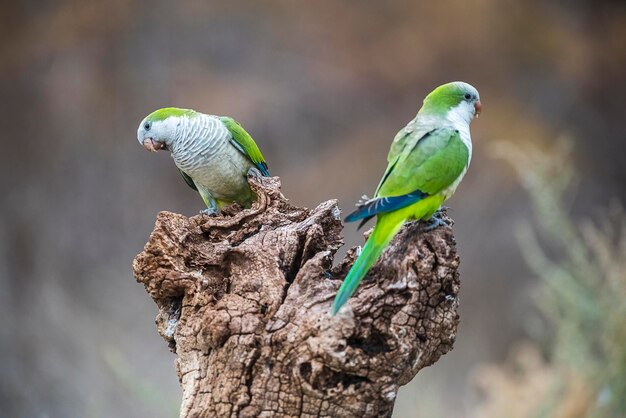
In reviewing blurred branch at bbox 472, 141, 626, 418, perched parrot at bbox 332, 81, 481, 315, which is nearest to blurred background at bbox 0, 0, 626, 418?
blurred branch at bbox 472, 141, 626, 418

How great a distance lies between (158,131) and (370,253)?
151 centimetres

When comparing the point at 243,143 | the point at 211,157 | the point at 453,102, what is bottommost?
the point at 453,102

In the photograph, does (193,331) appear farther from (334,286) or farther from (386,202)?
(386,202)

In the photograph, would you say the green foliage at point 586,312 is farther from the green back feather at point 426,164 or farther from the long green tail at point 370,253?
the long green tail at point 370,253

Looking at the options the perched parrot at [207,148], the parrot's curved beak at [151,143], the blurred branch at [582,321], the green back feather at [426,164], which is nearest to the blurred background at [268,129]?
the blurred branch at [582,321]

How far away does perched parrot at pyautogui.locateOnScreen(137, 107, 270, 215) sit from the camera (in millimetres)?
3289

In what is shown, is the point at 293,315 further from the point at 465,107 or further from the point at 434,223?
the point at 465,107

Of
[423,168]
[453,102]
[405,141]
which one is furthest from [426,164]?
[453,102]

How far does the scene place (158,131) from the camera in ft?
10.8

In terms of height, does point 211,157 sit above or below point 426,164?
above

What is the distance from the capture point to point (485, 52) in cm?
653

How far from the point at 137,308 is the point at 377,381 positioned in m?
4.50

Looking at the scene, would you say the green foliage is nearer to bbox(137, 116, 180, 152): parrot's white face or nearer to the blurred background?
the blurred background

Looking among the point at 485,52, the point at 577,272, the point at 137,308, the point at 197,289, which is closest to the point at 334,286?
the point at 197,289
